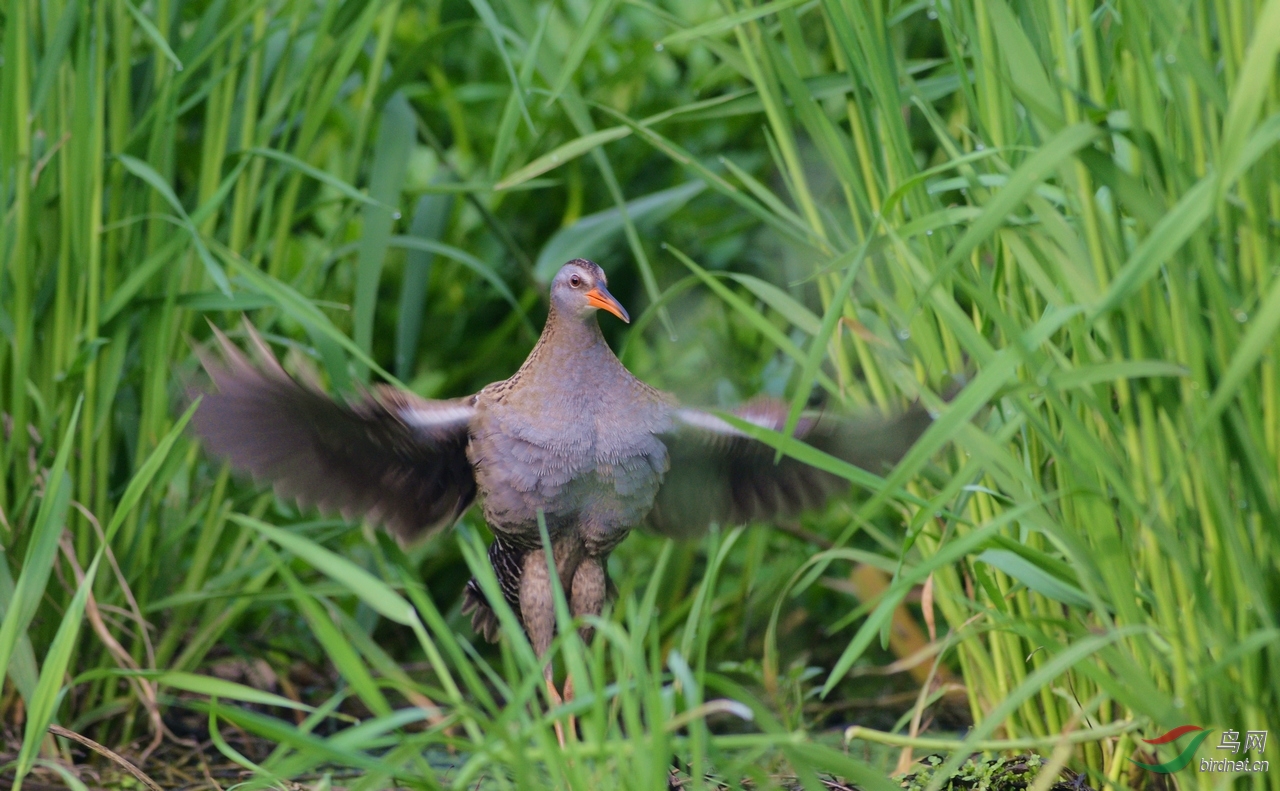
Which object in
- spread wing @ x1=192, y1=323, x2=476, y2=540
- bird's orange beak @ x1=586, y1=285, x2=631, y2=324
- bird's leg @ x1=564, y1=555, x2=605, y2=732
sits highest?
bird's orange beak @ x1=586, y1=285, x2=631, y2=324

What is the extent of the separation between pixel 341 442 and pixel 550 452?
1.10ft

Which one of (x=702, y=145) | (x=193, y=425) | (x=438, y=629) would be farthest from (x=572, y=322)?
(x=702, y=145)

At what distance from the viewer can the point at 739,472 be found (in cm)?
221

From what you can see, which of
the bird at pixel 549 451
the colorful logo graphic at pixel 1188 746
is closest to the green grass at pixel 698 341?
the colorful logo graphic at pixel 1188 746

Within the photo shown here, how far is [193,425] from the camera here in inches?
73.7

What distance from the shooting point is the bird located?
186 cm

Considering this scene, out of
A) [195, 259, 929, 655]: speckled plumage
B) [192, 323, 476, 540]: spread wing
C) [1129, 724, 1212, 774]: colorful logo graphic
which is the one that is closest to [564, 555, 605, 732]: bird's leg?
[195, 259, 929, 655]: speckled plumage

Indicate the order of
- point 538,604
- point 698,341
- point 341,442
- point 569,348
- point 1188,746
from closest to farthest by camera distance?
point 1188,746 → point 341,442 → point 569,348 → point 538,604 → point 698,341

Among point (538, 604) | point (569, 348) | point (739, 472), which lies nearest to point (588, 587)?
point (538, 604)

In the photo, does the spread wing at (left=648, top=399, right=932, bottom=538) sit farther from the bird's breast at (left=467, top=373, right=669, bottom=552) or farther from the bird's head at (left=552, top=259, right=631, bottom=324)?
the bird's head at (left=552, top=259, right=631, bottom=324)

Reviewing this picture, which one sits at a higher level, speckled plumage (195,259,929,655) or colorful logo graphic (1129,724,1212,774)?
speckled plumage (195,259,929,655)

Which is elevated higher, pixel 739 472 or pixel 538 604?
pixel 739 472

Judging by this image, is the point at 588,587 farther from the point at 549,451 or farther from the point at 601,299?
the point at 601,299

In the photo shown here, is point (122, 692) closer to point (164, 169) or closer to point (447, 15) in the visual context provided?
point (164, 169)
